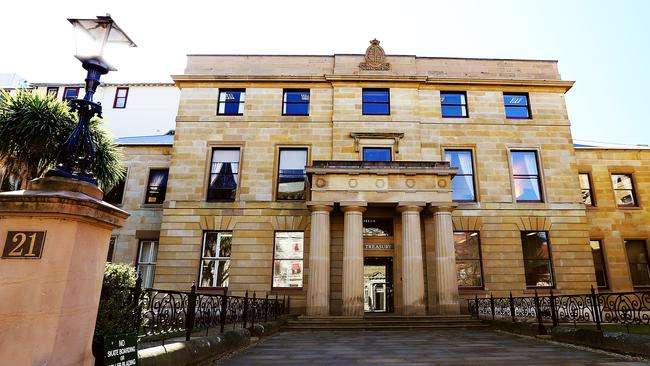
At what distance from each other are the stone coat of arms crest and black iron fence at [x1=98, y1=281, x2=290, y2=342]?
1384 cm

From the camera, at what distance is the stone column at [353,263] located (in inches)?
572

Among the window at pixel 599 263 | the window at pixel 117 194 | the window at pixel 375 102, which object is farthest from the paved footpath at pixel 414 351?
the window at pixel 117 194

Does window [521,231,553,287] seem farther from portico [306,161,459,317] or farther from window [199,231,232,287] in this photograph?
window [199,231,232,287]

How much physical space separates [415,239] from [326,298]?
14.6ft

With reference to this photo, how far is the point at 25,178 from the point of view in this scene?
49.0 feet

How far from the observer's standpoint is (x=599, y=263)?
65.0 feet

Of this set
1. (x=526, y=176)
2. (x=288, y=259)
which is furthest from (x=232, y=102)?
(x=526, y=176)

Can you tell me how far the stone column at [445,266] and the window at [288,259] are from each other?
256 inches

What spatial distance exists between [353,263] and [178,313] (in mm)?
8891

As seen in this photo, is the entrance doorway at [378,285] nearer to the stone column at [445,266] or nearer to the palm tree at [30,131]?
the stone column at [445,266]

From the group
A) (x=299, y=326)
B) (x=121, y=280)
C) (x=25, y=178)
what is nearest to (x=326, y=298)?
(x=299, y=326)

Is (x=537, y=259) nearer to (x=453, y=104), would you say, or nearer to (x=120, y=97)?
(x=453, y=104)

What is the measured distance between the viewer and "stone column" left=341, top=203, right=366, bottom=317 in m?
14.5

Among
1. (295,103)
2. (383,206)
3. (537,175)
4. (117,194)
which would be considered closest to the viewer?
(383,206)
